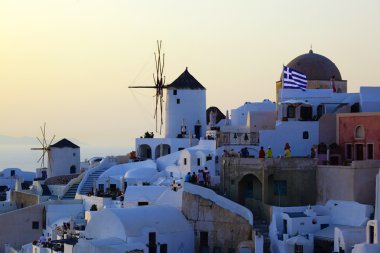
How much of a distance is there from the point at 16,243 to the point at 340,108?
55.0ft

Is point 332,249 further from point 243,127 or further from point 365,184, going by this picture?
point 243,127

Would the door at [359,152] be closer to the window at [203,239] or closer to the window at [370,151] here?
the window at [370,151]

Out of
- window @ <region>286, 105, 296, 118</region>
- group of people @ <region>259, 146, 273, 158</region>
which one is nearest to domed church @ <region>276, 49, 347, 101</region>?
window @ <region>286, 105, 296, 118</region>

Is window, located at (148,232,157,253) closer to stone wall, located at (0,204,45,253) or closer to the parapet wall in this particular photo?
the parapet wall

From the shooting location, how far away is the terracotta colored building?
103ft

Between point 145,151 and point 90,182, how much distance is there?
5.04 metres

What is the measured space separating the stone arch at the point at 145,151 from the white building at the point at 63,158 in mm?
6653

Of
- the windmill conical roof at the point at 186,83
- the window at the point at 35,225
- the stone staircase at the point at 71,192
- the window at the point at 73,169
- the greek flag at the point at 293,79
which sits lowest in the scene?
the window at the point at 35,225

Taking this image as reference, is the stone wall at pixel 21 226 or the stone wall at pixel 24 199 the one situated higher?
the stone wall at pixel 24 199

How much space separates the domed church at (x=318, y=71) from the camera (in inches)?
1601

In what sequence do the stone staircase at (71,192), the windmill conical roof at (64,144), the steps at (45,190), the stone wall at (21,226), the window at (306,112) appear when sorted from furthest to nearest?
the windmill conical roof at (64,144) < the steps at (45,190) < the stone staircase at (71,192) < the stone wall at (21,226) < the window at (306,112)

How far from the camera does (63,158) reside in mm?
53156

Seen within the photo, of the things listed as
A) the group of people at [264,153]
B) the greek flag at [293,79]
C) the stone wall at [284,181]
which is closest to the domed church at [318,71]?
the greek flag at [293,79]

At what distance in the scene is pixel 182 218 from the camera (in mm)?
32531
